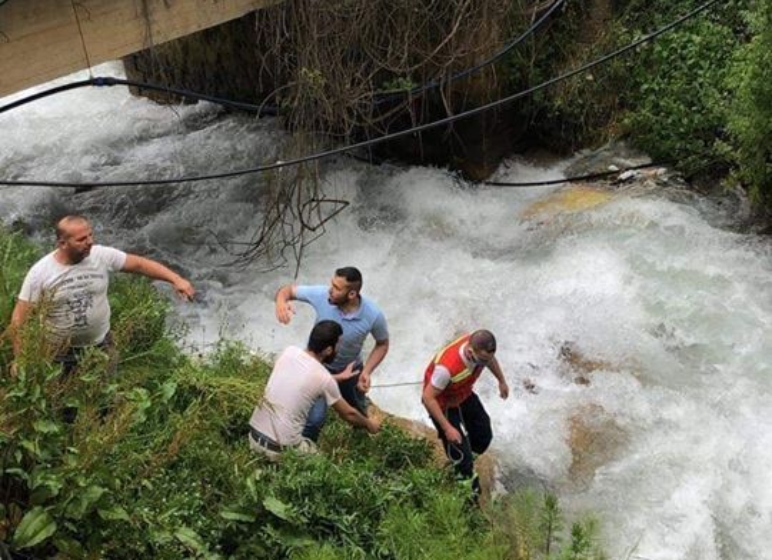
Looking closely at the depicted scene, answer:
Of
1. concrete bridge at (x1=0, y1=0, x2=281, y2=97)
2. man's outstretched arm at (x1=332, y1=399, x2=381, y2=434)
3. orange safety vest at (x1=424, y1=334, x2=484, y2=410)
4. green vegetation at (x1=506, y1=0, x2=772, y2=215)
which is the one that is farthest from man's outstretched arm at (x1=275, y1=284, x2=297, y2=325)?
green vegetation at (x1=506, y1=0, x2=772, y2=215)

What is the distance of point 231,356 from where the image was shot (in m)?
6.89

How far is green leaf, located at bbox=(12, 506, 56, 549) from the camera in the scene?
3732mm

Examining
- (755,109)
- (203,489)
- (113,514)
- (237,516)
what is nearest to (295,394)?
(203,489)

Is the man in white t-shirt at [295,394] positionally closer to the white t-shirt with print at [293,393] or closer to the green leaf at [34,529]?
the white t-shirt with print at [293,393]

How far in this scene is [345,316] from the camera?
5.72 m

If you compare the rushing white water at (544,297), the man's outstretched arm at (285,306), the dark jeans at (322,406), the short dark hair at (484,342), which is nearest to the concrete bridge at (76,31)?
the rushing white water at (544,297)

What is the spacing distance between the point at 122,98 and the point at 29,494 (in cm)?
1075

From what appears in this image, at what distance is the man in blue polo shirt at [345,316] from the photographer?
218 inches

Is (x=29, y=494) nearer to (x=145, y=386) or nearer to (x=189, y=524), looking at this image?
(x=189, y=524)

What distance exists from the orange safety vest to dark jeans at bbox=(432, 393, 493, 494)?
127mm

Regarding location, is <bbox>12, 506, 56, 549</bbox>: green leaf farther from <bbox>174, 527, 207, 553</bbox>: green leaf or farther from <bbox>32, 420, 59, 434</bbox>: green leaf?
<bbox>174, 527, 207, 553</bbox>: green leaf

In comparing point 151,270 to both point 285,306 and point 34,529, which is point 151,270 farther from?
point 34,529

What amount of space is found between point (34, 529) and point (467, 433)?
121 inches

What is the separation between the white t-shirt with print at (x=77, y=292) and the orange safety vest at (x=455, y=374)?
6.85 ft
